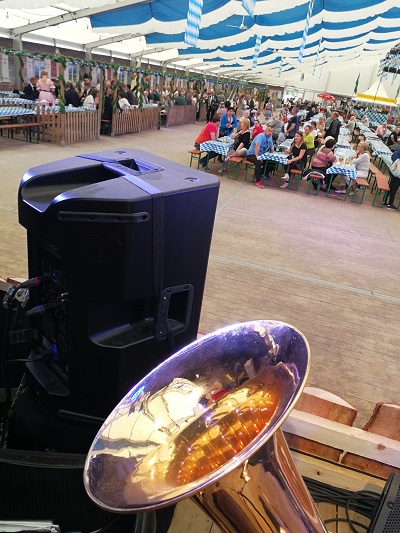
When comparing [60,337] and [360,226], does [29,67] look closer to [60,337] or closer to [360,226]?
[360,226]

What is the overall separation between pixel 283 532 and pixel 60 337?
Answer: 37.6 inches

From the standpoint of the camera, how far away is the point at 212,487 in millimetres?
1031

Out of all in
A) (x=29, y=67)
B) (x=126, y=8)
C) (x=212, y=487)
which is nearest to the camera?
(x=212, y=487)

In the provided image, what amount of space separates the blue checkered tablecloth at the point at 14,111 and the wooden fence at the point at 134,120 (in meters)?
3.18

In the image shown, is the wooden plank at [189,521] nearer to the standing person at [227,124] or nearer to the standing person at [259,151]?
the standing person at [259,151]

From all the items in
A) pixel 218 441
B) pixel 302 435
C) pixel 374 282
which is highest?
pixel 218 441

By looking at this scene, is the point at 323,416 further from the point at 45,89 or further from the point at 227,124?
the point at 45,89

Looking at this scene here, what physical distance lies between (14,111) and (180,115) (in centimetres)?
1035

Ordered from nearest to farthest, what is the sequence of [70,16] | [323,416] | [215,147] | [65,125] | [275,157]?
[323,416] → [275,157] → [215,147] → [65,125] → [70,16]

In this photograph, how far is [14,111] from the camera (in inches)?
393

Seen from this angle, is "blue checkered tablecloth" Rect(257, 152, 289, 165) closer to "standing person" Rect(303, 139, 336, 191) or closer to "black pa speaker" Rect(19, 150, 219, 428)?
"standing person" Rect(303, 139, 336, 191)

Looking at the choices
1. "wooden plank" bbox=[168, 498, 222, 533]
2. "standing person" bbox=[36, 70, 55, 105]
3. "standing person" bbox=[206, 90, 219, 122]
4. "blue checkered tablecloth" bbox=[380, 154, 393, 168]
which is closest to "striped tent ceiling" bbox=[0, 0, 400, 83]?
"standing person" bbox=[36, 70, 55, 105]

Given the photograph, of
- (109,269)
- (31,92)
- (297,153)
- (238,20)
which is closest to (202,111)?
(238,20)

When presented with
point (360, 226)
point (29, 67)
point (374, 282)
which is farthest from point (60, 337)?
point (29, 67)
